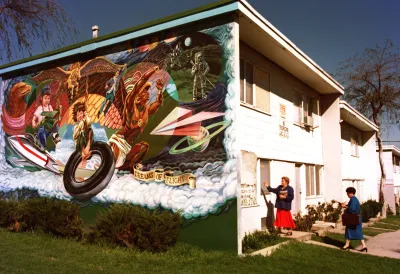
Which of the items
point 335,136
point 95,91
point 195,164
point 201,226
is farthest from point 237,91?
point 335,136

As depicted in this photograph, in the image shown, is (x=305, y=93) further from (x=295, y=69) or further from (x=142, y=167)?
(x=142, y=167)

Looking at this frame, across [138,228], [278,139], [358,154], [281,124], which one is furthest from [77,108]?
[358,154]

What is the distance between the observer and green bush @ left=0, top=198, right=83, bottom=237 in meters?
11.1

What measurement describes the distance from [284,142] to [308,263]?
18.9 feet

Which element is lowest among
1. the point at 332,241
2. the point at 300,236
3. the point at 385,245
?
the point at 385,245

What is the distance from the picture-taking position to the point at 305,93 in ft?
54.7

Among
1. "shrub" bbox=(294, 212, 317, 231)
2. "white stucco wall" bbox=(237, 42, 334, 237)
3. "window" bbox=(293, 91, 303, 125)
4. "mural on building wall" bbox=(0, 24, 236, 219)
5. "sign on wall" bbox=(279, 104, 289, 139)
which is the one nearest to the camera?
"mural on building wall" bbox=(0, 24, 236, 219)

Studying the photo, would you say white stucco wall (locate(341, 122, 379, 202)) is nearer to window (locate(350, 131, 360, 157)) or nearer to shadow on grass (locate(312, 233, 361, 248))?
window (locate(350, 131, 360, 157))

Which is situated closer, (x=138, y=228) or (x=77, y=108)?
(x=138, y=228)

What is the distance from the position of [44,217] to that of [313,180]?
1059 cm

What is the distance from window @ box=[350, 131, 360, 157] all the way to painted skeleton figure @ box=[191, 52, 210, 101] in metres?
16.1

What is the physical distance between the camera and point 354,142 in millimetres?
24719

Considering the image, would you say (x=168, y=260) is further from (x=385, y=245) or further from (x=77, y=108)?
(x=385, y=245)

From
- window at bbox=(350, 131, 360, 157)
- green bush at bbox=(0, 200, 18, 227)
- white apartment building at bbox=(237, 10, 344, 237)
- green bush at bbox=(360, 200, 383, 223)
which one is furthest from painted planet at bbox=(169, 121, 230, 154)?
window at bbox=(350, 131, 360, 157)
